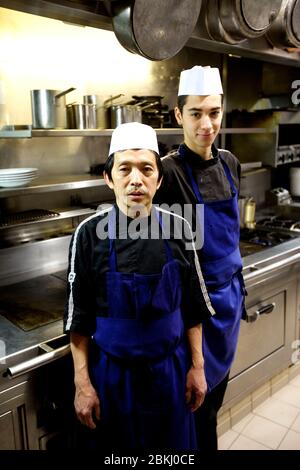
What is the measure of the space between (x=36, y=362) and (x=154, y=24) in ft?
4.89

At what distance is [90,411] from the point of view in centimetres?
145

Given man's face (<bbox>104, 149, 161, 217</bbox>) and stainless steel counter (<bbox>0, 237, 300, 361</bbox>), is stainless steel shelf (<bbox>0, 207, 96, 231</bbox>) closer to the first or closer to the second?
stainless steel counter (<bbox>0, 237, 300, 361</bbox>)

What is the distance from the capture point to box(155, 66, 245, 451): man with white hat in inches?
70.5

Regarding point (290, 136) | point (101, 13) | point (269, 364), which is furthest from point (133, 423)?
point (290, 136)

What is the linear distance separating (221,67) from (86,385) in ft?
8.87

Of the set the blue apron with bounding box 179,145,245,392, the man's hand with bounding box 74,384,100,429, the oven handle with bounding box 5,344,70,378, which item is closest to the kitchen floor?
the blue apron with bounding box 179,145,245,392

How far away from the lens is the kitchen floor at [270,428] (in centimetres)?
230

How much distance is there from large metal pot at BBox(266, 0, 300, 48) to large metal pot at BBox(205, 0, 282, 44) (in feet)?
0.54

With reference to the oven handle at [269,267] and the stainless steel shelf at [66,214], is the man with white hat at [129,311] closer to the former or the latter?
the stainless steel shelf at [66,214]

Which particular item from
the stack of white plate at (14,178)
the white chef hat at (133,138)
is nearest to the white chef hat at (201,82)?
the white chef hat at (133,138)

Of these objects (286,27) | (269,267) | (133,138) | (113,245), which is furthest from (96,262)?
(286,27)

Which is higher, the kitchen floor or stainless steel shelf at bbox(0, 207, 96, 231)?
stainless steel shelf at bbox(0, 207, 96, 231)

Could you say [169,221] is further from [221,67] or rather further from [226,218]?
[221,67]

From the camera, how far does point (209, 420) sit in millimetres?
2029
